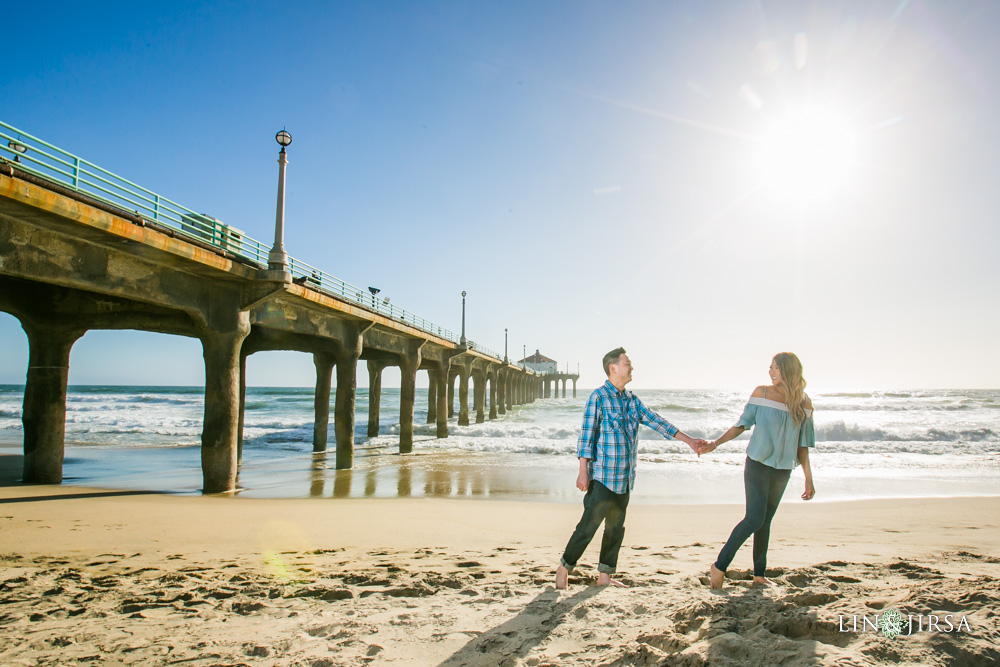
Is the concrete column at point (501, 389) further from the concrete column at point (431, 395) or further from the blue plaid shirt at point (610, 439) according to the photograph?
the blue plaid shirt at point (610, 439)

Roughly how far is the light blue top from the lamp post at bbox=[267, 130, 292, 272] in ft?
30.6

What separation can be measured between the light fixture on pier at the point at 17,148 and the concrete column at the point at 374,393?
18.7 metres

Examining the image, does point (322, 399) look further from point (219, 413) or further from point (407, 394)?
point (219, 413)

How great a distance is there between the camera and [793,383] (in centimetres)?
376

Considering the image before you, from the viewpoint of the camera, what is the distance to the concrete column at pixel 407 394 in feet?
64.8

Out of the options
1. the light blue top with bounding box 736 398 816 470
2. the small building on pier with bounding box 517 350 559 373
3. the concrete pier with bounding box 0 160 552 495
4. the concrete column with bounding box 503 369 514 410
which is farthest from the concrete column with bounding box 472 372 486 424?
the small building on pier with bounding box 517 350 559 373

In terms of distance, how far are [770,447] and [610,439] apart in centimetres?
105

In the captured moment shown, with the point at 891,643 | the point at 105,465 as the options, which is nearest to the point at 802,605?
the point at 891,643

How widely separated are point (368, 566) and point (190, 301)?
7.10m

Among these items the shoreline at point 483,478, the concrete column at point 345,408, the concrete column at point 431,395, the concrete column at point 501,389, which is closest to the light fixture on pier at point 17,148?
the shoreline at point 483,478

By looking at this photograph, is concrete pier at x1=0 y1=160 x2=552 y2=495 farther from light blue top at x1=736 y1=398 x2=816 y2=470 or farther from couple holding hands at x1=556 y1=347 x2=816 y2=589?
light blue top at x1=736 y1=398 x2=816 y2=470

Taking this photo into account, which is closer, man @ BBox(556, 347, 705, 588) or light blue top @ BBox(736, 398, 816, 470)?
light blue top @ BBox(736, 398, 816, 470)

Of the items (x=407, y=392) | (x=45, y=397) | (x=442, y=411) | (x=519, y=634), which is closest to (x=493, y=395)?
(x=442, y=411)

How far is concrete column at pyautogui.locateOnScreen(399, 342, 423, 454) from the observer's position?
64.8 ft
